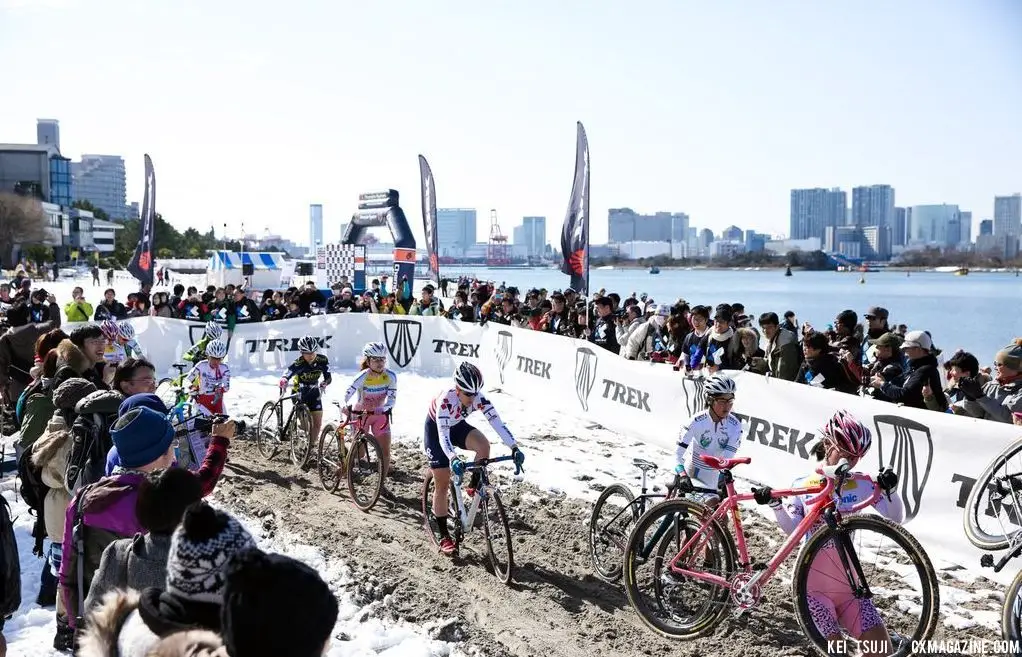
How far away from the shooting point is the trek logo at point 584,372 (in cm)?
1294

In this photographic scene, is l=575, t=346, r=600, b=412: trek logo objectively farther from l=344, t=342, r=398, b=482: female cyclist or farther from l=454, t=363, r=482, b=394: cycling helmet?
l=454, t=363, r=482, b=394: cycling helmet

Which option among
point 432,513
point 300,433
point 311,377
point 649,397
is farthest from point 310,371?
point 649,397

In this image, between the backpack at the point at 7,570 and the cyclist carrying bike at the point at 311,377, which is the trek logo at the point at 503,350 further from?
the backpack at the point at 7,570

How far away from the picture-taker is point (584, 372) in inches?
518

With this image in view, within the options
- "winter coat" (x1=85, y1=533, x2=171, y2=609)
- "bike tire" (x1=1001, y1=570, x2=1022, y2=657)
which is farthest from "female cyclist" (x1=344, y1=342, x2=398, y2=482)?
"bike tire" (x1=1001, y1=570, x2=1022, y2=657)

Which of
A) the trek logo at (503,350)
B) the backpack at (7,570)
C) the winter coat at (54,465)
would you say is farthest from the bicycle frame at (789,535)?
the trek logo at (503,350)

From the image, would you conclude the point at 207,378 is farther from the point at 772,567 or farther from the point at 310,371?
the point at 772,567

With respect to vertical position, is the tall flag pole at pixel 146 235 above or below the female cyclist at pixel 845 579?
above

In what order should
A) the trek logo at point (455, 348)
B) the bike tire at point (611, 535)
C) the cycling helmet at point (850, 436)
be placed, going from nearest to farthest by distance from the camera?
the cycling helmet at point (850, 436)
the bike tire at point (611, 535)
the trek logo at point (455, 348)

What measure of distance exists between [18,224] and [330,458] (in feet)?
270

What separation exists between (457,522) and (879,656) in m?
3.74

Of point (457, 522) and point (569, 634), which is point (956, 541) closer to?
point (569, 634)

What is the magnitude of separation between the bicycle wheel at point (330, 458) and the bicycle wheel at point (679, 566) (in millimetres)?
4542

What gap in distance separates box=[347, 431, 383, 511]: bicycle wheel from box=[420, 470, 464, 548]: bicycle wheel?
111cm
